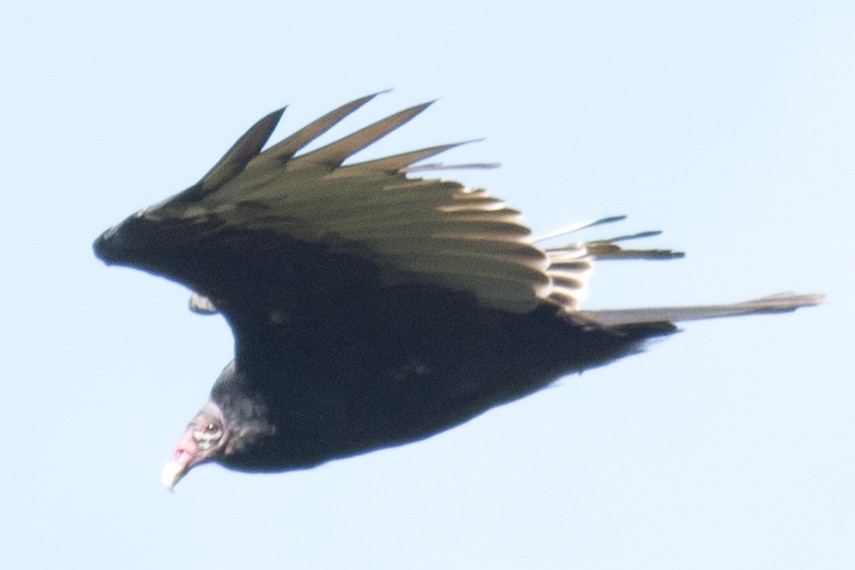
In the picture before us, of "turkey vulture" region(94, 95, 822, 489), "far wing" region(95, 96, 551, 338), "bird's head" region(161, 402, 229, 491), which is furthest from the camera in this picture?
"bird's head" region(161, 402, 229, 491)

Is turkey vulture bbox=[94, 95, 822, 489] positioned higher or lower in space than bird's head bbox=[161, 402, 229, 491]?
higher

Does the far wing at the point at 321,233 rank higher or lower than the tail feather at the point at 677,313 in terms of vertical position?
higher

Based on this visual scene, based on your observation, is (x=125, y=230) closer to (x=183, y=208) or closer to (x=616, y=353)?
(x=183, y=208)

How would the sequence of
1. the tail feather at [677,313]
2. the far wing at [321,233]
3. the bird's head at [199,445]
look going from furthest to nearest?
the bird's head at [199,445] < the tail feather at [677,313] < the far wing at [321,233]

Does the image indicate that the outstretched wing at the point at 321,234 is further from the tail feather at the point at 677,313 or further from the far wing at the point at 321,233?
the tail feather at the point at 677,313

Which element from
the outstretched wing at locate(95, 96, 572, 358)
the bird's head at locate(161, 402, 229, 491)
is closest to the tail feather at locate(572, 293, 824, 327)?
the outstretched wing at locate(95, 96, 572, 358)

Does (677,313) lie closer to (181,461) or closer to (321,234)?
(321,234)

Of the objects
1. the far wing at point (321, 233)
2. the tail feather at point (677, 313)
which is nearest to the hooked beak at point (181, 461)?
the far wing at point (321, 233)

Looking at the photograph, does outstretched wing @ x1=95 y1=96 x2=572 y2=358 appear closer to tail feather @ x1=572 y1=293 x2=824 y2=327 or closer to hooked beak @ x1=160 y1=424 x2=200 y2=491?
tail feather @ x1=572 y1=293 x2=824 y2=327

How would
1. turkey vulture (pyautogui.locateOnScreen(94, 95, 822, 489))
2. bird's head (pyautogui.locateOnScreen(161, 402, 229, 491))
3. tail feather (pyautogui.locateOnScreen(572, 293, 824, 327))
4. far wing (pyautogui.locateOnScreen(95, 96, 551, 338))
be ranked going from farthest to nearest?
bird's head (pyautogui.locateOnScreen(161, 402, 229, 491)) < tail feather (pyautogui.locateOnScreen(572, 293, 824, 327)) < turkey vulture (pyautogui.locateOnScreen(94, 95, 822, 489)) < far wing (pyautogui.locateOnScreen(95, 96, 551, 338))
